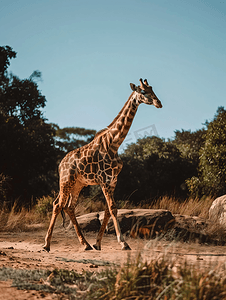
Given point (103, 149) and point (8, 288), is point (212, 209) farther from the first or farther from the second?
point (8, 288)

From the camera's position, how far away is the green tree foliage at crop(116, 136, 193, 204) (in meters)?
15.3

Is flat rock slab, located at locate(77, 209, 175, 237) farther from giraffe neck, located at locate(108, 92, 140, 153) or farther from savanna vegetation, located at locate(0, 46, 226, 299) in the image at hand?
giraffe neck, located at locate(108, 92, 140, 153)

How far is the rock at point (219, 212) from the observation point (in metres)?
8.62

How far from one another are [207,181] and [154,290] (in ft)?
32.1

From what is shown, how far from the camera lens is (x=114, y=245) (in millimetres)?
→ 6930

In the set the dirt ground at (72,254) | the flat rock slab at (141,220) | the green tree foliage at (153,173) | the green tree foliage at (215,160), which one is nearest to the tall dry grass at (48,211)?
the dirt ground at (72,254)

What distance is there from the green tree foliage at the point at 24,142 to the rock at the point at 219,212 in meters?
7.90

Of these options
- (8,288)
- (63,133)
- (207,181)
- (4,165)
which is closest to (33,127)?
(4,165)

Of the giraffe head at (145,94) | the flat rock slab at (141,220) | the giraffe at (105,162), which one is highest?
the giraffe head at (145,94)

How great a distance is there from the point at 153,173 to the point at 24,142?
23.4 ft

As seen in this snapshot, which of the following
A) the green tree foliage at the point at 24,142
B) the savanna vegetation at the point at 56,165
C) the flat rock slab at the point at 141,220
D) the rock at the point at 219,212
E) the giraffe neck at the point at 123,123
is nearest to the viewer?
the giraffe neck at the point at 123,123

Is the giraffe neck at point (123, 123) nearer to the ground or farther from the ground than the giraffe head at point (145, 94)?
nearer to the ground

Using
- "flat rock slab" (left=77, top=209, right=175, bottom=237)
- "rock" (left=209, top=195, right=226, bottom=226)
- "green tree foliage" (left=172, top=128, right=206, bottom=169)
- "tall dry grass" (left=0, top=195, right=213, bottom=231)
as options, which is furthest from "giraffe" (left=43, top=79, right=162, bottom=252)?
"green tree foliage" (left=172, top=128, right=206, bottom=169)

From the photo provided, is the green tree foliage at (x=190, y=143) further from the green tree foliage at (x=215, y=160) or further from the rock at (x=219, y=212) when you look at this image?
the rock at (x=219, y=212)
